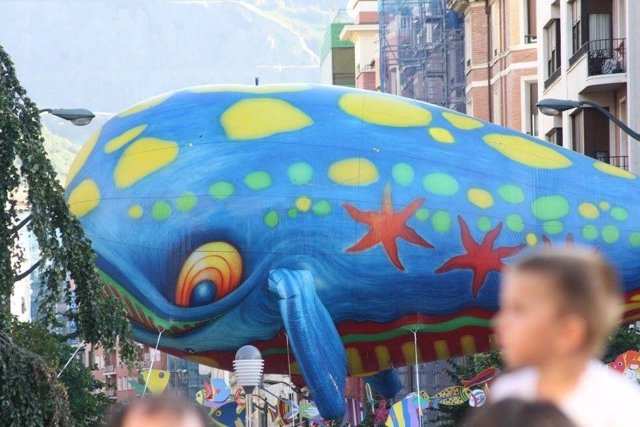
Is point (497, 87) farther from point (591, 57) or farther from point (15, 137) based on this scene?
point (15, 137)

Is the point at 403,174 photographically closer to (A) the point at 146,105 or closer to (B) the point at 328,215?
(B) the point at 328,215

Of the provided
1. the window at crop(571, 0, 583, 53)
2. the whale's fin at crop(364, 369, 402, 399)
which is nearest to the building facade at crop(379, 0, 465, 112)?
the window at crop(571, 0, 583, 53)

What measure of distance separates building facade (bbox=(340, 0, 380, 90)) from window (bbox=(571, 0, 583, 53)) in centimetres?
4616

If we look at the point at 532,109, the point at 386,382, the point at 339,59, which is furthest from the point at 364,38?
the point at 386,382

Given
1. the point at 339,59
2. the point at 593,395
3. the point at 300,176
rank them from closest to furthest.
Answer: the point at 593,395 < the point at 300,176 < the point at 339,59

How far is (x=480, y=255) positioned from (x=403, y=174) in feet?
3.50

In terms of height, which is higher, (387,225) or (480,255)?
(387,225)

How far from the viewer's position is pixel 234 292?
16.5 metres

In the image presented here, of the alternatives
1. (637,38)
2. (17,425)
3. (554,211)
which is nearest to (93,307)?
(17,425)

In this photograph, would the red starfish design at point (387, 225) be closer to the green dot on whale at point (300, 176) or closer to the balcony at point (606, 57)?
the green dot on whale at point (300, 176)

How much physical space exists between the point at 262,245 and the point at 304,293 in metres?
0.65

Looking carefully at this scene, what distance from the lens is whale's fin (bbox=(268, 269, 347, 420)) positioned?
15.9m

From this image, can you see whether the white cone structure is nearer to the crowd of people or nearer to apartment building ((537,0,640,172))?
the crowd of people

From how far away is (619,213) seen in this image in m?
16.5
